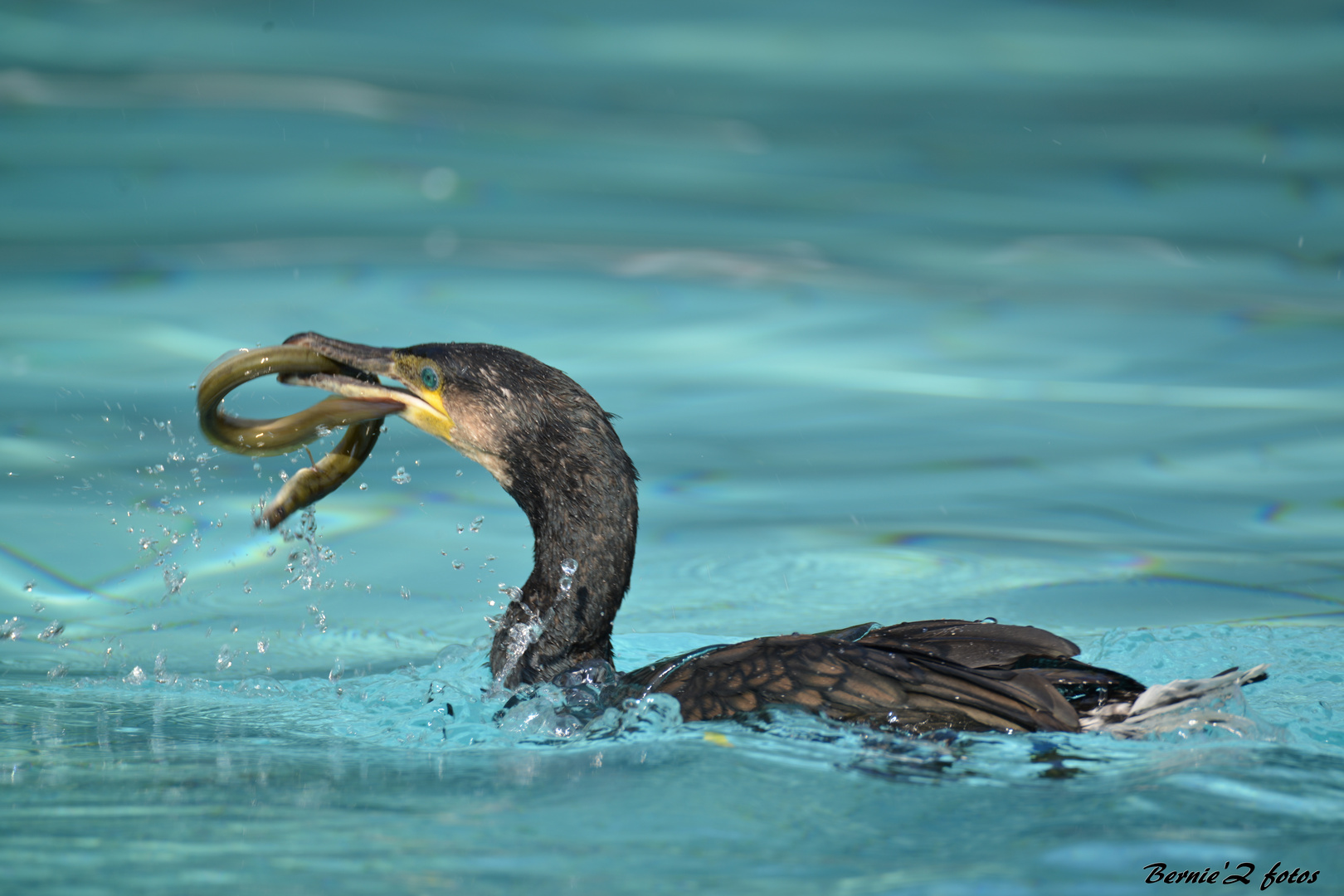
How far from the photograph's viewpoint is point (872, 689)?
11.4ft

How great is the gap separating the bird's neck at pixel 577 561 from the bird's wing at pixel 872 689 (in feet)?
1.49

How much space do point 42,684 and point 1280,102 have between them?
343 inches

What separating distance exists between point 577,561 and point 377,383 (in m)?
0.85

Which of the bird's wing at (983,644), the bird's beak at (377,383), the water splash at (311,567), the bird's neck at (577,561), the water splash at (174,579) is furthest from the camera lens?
the water splash at (311,567)

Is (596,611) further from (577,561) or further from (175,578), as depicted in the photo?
(175,578)

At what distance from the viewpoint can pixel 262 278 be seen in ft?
28.2

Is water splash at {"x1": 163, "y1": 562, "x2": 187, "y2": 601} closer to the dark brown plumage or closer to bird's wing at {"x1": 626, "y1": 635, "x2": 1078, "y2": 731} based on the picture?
the dark brown plumage

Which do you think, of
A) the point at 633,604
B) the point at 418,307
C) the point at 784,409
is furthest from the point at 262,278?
the point at 633,604

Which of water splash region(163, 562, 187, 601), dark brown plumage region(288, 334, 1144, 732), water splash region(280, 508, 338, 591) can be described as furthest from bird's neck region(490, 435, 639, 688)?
water splash region(163, 562, 187, 601)

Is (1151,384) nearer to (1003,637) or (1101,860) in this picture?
(1003,637)

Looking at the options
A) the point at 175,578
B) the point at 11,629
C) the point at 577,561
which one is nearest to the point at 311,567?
the point at 175,578

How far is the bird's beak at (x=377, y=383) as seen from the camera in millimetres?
4133

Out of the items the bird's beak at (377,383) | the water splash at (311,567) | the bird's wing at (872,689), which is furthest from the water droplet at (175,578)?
the bird's wing at (872,689)
